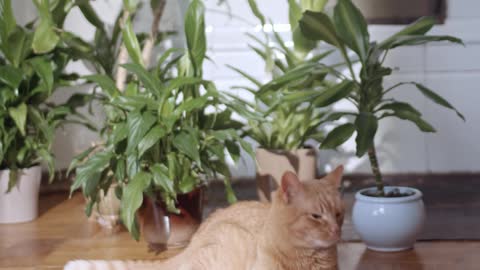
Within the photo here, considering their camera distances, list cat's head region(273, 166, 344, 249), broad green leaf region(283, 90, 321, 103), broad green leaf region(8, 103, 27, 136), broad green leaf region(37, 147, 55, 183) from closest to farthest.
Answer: cat's head region(273, 166, 344, 249) → broad green leaf region(283, 90, 321, 103) → broad green leaf region(8, 103, 27, 136) → broad green leaf region(37, 147, 55, 183)

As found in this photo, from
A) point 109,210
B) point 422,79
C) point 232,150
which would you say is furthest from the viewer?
point 422,79

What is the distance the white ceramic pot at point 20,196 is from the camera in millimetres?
2346

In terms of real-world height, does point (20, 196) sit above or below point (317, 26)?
below

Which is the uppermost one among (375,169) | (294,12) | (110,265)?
(294,12)

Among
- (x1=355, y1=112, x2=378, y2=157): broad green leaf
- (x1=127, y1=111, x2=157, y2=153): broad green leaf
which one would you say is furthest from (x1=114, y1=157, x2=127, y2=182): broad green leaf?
(x1=355, y1=112, x2=378, y2=157): broad green leaf

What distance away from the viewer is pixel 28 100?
7.63 feet

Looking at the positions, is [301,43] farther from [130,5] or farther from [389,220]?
[389,220]

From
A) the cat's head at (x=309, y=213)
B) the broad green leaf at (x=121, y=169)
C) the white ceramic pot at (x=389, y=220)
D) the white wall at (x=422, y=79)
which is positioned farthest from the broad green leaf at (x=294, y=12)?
the cat's head at (x=309, y=213)

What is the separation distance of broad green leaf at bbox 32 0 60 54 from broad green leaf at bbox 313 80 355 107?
0.91 m

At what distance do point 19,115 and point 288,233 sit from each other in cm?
126

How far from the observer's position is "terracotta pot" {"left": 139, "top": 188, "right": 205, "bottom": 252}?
1.97 meters

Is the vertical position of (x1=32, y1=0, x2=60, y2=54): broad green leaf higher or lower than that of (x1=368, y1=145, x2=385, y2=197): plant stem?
higher

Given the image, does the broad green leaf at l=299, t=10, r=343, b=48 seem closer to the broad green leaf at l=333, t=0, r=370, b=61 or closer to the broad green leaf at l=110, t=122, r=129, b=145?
the broad green leaf at l=333, t=0, r=370, b=61

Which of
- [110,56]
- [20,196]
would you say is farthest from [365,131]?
[20,196]
